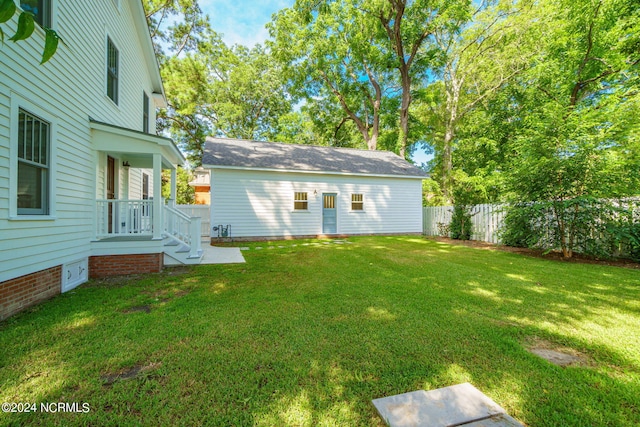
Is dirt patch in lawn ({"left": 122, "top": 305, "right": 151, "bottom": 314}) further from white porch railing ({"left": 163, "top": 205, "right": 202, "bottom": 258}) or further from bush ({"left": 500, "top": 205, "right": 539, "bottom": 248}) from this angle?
bush ({"left": 500, "top": 205, "right": 539, "bottom": 248})

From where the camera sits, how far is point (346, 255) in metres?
7.86

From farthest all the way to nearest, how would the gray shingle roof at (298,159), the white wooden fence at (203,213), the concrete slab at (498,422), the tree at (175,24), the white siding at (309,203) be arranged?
the tree at (175,24), the white wooden fence at (203,213), the gray shingle roof at (298,159), the white siding at (309,203), the concrete slab at (498,422)

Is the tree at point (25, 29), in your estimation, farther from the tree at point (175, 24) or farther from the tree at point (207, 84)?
the tree at point (207, 84)

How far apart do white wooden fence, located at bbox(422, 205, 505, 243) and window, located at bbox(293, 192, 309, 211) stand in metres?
6.70

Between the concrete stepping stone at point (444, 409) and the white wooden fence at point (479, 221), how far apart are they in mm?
8476

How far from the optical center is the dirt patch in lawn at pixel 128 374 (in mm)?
2154

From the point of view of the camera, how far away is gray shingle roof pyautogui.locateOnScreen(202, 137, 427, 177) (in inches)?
461

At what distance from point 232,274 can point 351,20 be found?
63.8ft

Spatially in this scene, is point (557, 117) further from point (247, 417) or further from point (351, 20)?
point (351, 20)

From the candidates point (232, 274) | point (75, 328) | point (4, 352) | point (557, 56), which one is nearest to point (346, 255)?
point (232, 274)

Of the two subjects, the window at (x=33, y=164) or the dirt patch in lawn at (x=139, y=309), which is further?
the window at (x=33, y=164)

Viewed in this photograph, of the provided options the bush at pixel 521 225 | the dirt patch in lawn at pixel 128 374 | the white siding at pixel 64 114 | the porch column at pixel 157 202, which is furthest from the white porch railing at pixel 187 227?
the bush at pixel 521 225

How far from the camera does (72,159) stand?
15.7ft

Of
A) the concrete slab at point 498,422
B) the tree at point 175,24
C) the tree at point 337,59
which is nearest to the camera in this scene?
the concrete slab at point 498,422
